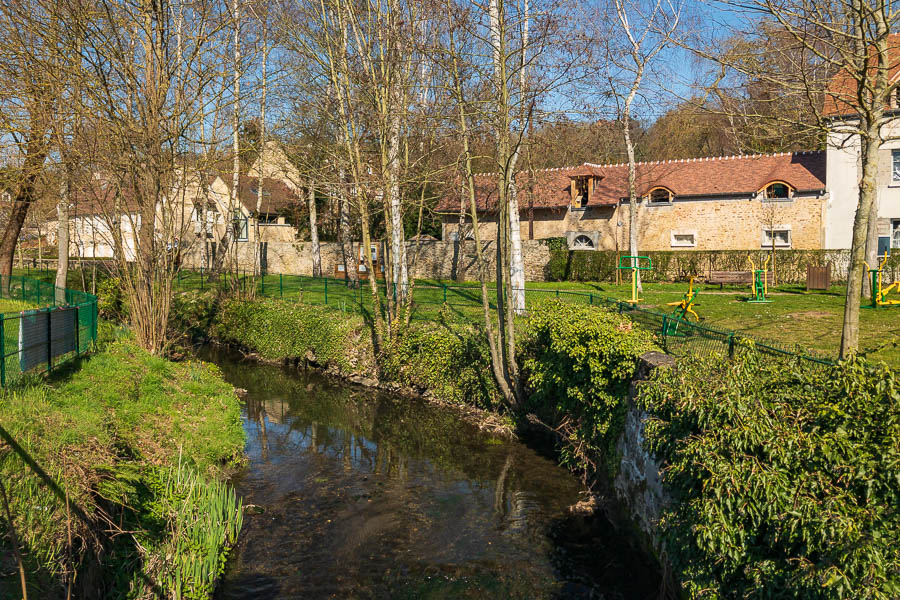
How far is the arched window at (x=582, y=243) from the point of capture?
35.2 metres

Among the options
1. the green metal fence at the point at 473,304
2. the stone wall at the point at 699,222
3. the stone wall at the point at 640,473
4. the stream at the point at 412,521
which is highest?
the stone wall at the point at 699,222

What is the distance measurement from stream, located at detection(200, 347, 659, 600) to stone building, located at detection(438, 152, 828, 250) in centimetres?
1886

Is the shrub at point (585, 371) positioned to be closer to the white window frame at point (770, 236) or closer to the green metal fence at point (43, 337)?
the green metal fence at point (43, 337)

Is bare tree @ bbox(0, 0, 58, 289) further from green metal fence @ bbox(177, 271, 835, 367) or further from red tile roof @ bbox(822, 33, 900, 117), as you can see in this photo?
red tile roof @ bbox(822, 33, 900, 117)

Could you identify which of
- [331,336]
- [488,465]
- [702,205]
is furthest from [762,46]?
[702,205]

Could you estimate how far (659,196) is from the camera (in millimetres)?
34281

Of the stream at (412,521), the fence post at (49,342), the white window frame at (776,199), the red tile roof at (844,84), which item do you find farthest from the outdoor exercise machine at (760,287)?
the fence post at (49,342)

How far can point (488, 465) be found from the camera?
1216 centimetres

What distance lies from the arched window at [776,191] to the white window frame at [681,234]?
11.7 feet

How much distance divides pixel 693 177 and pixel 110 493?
3184 centimetres

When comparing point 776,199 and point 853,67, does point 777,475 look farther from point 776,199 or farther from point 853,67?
point 776,199

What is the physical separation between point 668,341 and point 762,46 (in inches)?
162

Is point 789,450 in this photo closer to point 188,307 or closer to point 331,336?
point 331,336

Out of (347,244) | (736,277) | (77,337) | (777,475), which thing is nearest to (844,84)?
(777,475)
